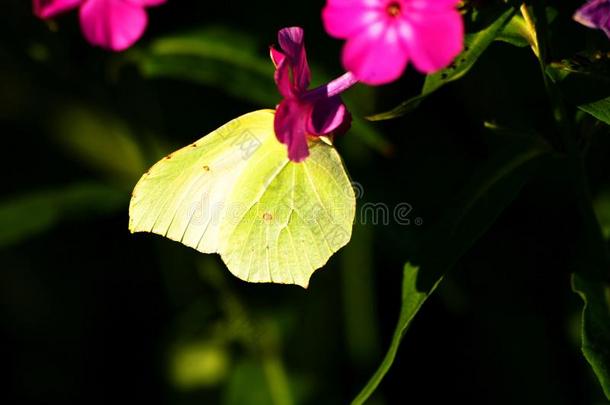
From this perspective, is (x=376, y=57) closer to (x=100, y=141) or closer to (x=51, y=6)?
(x=51, y=6)

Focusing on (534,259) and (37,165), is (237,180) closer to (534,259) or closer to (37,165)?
(534,259)

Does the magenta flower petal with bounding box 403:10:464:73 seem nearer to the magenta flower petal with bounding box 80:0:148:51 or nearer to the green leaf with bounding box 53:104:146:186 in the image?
the magenta flower petal with bounding box 80:0:148:51

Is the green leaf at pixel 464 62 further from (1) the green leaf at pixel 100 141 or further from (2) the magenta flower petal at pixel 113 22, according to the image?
(1) the green leaf at pixel 100 141

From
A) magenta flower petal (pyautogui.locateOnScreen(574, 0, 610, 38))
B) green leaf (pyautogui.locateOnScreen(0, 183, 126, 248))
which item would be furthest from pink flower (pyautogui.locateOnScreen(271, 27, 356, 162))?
green leaf (pyautogui.locateOnScreen(0, 183, 126, 248))

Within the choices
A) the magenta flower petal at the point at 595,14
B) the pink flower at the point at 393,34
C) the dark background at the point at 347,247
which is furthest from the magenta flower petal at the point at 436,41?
the dark background at the point at 347,247

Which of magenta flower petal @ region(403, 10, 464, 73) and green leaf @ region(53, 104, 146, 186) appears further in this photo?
green leaf @ region(53, 104, 146, 186)

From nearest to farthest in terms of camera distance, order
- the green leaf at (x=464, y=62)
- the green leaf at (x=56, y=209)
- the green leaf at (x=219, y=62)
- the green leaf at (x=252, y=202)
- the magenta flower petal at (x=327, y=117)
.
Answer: the green leaf at (x=464, y=62) < the magenta flower petal at (x=327, y=117) < the green leaf at (x=252, y=202) < the green leaf at (x=219, y=62) < the green leaf at (x=56, y=209)

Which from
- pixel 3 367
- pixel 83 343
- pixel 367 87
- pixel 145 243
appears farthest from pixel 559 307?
pixel 3 367
